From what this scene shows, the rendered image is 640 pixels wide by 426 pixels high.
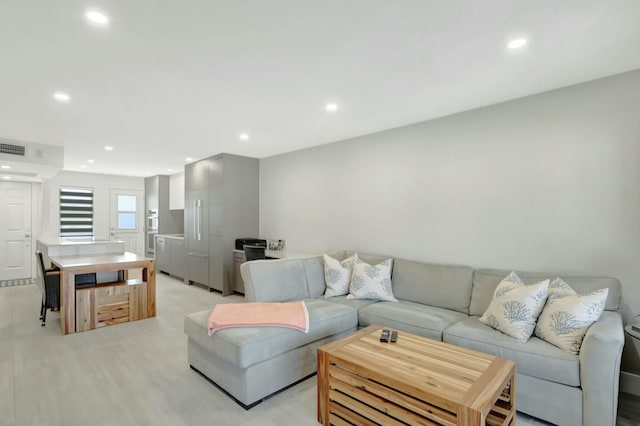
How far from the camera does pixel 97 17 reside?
177 centimetres

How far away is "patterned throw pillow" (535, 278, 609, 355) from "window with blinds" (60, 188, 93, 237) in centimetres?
917

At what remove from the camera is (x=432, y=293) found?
3199mm

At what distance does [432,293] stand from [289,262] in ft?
5.08

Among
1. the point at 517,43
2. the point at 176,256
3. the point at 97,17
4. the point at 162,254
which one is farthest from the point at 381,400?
the point at 162,254

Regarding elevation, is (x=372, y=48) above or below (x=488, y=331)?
above

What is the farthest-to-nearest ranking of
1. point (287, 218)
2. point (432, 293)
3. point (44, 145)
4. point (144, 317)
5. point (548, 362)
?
point (287, 218) < point (44, 145) < point (144, 317) < point (432, 293) < point (548, 362)

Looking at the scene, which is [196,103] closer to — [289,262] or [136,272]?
[289,262]

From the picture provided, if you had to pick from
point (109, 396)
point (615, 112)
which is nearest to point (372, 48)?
Result: point (615, 112)

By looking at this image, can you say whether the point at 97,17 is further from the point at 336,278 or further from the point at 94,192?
the point at 94,192

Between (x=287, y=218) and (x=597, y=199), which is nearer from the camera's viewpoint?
(x=597, y=199)

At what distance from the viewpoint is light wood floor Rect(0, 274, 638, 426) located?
83.6 inches

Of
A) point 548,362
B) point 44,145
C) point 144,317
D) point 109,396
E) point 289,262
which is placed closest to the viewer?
point 548,362

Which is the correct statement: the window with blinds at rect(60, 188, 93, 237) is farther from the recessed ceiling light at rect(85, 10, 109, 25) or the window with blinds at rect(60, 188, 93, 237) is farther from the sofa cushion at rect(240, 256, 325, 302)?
the recessed ceiling light at rect(85, 10, 109, 25)

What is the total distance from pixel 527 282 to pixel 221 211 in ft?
14.6
